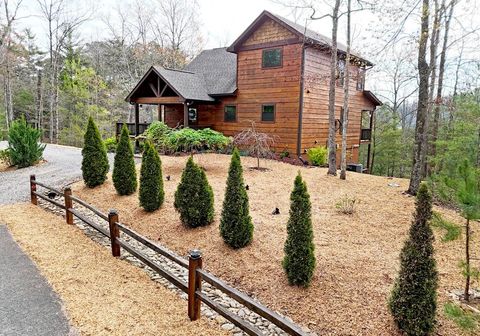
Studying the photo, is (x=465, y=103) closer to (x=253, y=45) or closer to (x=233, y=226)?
(x=253, y=45)

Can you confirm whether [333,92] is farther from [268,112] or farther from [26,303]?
[26,303]

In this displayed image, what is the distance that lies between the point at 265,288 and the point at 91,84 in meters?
26.7

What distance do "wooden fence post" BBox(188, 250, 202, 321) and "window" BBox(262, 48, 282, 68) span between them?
12421 millimetres

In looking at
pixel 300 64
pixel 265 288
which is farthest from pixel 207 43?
pixel 265 288

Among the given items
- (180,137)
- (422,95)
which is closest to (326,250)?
(422,95)

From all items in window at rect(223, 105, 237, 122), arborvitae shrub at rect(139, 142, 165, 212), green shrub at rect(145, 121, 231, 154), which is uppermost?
window at rect(223, 105, 237, 122)

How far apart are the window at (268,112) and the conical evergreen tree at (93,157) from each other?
819 centimetres

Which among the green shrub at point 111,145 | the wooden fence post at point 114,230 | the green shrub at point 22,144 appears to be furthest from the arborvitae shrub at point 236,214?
the green shrub at point 111,145

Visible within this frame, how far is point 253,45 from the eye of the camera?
1530 cm

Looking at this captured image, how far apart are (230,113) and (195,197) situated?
1076 cm

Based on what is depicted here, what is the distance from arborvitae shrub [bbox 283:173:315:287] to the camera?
4539 mm

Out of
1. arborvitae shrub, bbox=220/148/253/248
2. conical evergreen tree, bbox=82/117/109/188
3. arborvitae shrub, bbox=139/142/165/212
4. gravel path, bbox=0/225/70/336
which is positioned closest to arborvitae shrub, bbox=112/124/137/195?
conical evergreen tree, bbox=82/117/109/188

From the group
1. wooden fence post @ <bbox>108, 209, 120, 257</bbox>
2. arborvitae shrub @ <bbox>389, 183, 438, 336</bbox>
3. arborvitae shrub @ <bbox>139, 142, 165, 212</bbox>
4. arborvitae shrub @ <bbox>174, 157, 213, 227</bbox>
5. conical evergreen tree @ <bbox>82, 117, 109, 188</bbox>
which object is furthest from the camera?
conical evergreen tree @ <bbox>82, 117, 109, 188</bbox>

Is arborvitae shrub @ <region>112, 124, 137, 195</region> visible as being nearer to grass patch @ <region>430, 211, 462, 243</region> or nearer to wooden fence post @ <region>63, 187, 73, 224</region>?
wooden fence post @ <region>63, 187, 73, 224</region>
